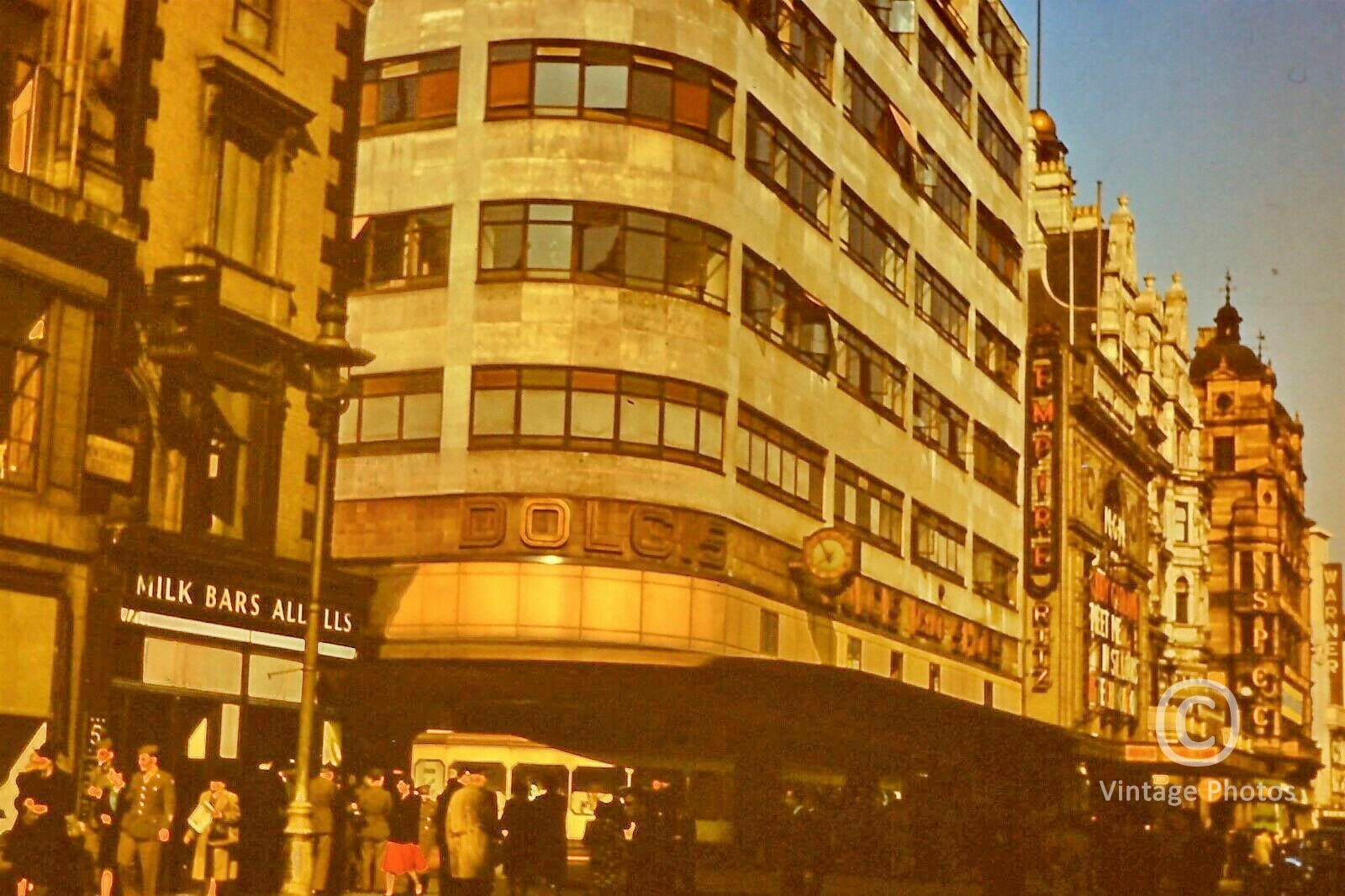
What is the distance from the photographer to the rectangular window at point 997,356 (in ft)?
207

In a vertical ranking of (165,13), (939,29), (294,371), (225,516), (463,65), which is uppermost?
(939,29)

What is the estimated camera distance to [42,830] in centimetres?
2141

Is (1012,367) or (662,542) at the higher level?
(1012,367)

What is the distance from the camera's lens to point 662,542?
129 feet

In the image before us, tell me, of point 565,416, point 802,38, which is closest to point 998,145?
point 802,38

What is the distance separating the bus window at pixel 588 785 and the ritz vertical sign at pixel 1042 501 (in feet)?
90.4

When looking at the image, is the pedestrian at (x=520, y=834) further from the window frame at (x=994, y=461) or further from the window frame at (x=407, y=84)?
the window frame at (x=994, y=461)

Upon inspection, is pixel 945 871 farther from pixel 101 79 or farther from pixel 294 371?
pixel 101 79

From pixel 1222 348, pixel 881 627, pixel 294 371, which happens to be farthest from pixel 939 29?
pixel 1222 348

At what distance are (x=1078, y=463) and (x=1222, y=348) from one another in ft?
229

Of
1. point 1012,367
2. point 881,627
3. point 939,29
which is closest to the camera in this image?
point 881,627

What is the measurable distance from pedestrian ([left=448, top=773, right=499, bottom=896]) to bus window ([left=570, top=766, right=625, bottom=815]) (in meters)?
19.3

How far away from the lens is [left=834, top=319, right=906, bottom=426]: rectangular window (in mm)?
49188

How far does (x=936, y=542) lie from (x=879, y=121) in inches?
491
